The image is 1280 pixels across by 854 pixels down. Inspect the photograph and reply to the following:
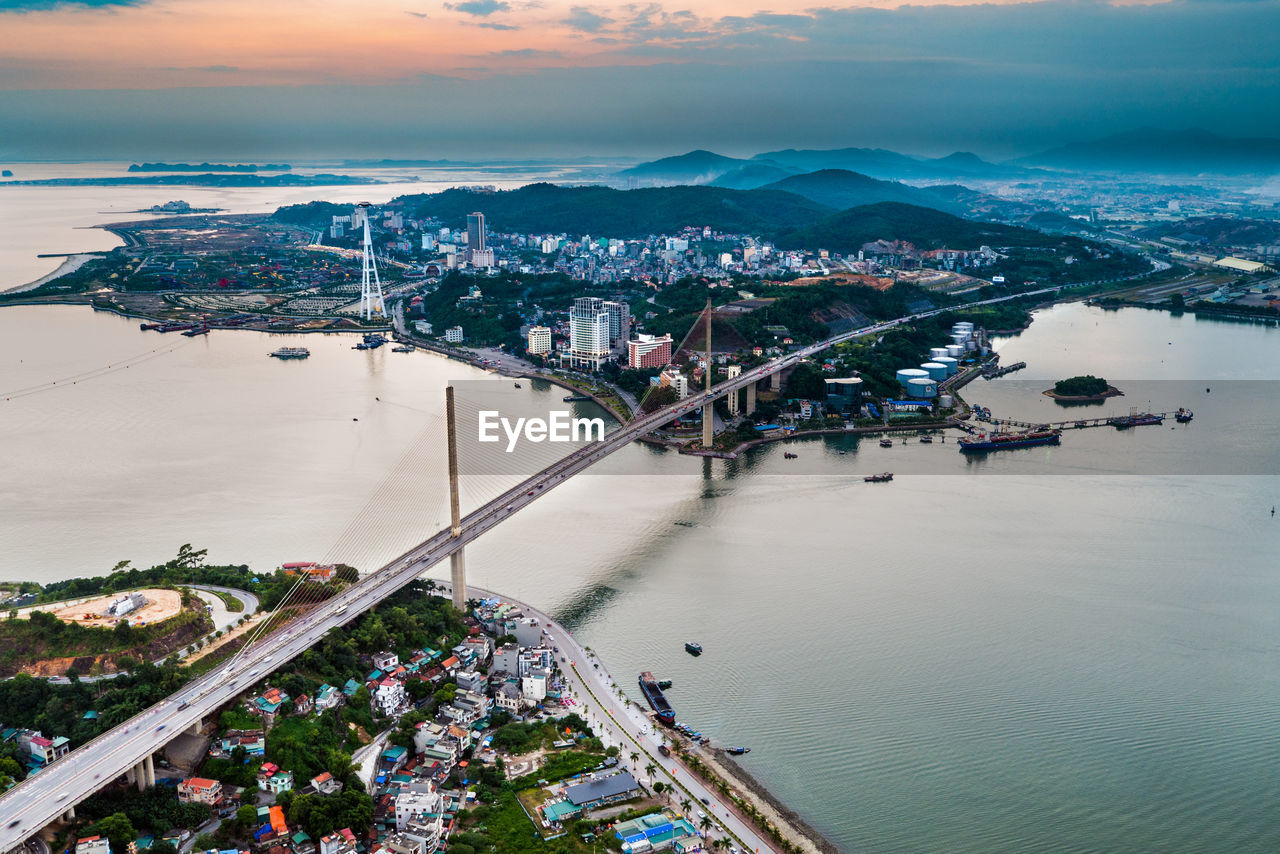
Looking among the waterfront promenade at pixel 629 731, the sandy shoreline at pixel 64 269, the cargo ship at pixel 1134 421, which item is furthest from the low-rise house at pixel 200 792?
the sandy shoreline at pixel 64 269

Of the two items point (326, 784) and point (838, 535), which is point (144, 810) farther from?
point (838, 535)

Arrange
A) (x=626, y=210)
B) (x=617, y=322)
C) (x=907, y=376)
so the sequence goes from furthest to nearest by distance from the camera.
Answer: (x=626, y=210), (x=617, y=322), (x=907, y=376)

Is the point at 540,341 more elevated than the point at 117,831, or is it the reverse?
the point at 540,341

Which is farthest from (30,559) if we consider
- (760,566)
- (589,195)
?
(589,195)

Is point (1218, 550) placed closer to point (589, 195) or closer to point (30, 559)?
point (30, 559)

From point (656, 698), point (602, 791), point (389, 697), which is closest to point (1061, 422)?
point (656, 698)
